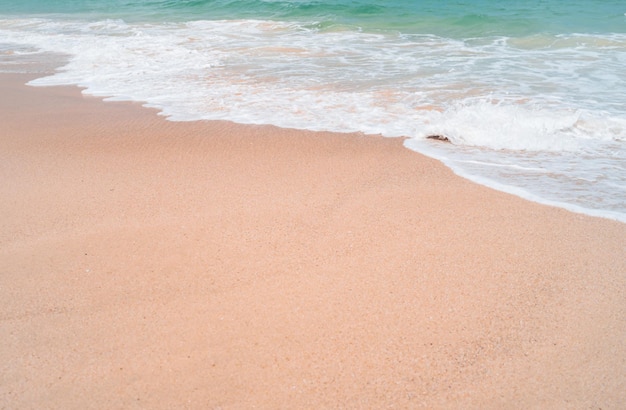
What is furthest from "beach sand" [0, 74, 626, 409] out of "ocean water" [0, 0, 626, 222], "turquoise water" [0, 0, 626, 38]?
"turquoise water" [0, 0, 626, 38]

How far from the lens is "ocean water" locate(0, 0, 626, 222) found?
15.7 feet

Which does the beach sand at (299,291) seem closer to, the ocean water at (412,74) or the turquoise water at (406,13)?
the ocean water at (412,74)

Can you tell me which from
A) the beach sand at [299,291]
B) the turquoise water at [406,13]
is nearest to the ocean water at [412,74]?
the turquoise water at [406,13]

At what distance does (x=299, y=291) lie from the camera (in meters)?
2.70

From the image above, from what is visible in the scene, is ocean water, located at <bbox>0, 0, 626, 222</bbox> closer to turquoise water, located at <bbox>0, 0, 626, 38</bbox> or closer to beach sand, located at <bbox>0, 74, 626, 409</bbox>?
turquoise water, located at <bbox>0, 0, 626, 38</bbox>

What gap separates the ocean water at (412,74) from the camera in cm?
479

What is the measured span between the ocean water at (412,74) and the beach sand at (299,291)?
2.94 ft

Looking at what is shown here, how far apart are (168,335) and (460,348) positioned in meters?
1.31

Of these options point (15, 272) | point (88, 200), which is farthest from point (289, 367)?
point (88, 200)

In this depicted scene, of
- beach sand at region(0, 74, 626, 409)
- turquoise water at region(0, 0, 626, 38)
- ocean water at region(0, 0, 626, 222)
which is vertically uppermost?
turquoise water at region(0, 0, 626, 38)

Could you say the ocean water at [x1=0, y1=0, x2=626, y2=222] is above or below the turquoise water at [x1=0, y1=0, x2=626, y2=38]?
below

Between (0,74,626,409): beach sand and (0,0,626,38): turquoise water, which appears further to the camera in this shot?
(0,0,626,38): turquoise water

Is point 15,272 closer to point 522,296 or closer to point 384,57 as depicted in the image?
point 522,296

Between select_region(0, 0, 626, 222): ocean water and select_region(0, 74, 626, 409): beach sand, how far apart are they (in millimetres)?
895
